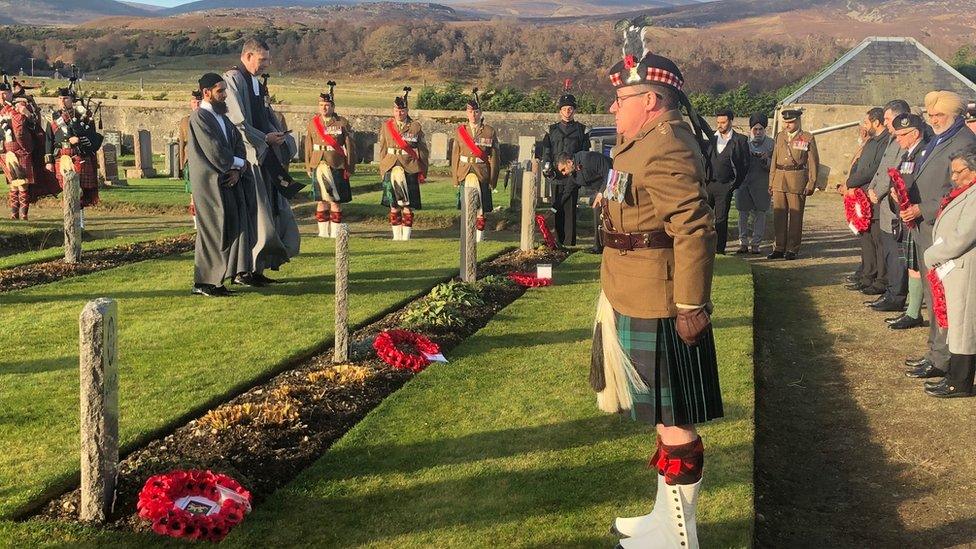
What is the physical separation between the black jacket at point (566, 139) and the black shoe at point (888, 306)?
4947mm

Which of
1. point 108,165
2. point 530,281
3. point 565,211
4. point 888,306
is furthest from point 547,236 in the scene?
point 108,165

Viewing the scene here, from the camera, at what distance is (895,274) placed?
10.9 meters

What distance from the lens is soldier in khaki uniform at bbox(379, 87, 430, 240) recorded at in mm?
14984

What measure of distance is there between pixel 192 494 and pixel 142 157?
21325 mm

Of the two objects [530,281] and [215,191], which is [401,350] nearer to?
[215,191]

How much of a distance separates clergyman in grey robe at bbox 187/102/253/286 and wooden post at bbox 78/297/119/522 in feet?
18.0

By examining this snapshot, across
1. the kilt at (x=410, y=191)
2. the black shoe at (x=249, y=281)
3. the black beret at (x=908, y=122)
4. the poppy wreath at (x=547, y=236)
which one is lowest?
the black shoe at (x=249, y=281)

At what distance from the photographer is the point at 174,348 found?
7984 mm

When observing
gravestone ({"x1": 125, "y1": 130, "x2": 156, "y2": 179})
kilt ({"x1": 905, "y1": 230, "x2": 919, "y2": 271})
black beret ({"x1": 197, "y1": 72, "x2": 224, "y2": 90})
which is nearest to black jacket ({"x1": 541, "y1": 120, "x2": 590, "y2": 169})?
black beret ({"x1": 197, "y1": 72, "x2": 224, "y2": 90})

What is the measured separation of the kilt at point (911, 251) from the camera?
28.8ft

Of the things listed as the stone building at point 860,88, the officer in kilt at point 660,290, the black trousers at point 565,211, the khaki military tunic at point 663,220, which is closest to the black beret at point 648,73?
the officer in kilt at point 660,290

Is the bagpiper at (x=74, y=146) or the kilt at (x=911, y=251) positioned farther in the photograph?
the bagpiper at (x=74, y=146)

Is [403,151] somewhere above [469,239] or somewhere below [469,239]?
above

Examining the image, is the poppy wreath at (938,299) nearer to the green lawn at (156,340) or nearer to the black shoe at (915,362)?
the black shoe at (915,362)
